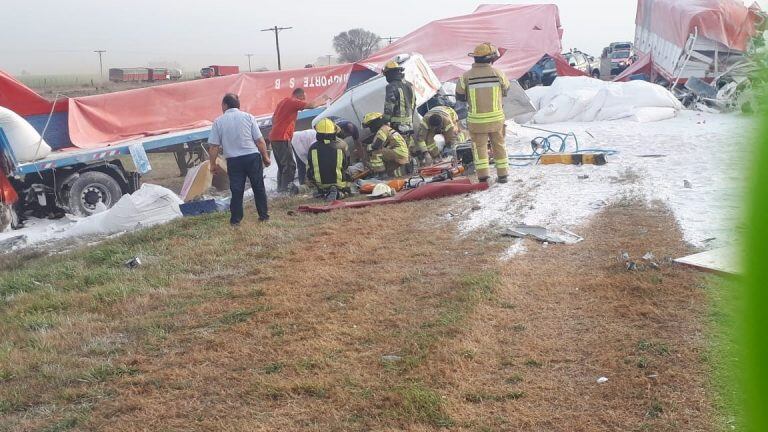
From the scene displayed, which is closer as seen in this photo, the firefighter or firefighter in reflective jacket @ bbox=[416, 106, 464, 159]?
the firefighter

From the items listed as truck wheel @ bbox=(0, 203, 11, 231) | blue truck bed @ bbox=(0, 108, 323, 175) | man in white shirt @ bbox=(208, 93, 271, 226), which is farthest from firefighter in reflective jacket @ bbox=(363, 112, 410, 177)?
truck wheel @ bbox=(0, 203, 11, 231)

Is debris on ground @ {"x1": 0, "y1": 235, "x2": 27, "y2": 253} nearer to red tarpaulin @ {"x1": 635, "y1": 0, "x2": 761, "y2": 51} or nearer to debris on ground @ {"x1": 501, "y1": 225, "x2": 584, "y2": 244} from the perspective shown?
debris on ground @ {"x1": 501, "y1": 225, "x2": 584, "y2": 244}

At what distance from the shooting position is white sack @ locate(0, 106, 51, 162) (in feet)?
32.2

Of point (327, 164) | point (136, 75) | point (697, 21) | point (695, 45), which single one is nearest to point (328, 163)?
point (327, 164)

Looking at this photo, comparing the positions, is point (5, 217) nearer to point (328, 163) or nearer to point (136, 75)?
point (328, 163)

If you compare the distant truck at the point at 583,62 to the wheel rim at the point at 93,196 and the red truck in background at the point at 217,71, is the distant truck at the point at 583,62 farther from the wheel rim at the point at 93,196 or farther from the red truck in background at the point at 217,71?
the red truck in background at the point at 217,71

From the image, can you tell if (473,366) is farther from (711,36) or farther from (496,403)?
(711,36)

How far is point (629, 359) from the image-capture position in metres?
3.57

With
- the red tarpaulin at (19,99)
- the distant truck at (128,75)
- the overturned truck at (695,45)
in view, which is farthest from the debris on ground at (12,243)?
the distant truck at (128,75)

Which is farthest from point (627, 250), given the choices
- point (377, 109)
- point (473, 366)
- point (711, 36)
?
point (711, 36)

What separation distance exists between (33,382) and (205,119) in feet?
31.5

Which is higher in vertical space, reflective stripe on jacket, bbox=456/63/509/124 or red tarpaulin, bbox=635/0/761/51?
red tarpaulin, bbox=635/0/761/51

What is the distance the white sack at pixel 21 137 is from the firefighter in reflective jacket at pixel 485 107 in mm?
6609

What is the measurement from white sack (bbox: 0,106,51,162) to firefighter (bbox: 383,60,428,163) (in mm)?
5426
